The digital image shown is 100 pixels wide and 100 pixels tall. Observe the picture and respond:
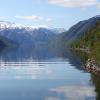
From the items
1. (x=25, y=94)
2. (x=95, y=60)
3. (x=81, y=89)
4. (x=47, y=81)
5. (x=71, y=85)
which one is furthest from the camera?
(x=95, y=60)

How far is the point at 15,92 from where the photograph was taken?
6412cm

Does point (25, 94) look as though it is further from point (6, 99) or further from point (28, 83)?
point (28, 83)

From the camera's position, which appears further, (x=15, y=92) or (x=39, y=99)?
(x=15, y=92)

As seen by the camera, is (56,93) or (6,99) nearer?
(6,99)

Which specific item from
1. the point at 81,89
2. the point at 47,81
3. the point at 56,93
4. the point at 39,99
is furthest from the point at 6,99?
the point at 47,81

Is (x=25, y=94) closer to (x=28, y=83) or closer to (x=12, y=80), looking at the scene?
(x=28, y=83)

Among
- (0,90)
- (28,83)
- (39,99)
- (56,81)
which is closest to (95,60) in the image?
(56,81)

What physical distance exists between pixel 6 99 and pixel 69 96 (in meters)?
9.34

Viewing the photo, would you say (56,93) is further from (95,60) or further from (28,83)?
(95,60)

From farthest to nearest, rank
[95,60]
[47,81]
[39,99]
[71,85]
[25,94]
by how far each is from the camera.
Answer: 1. [95,60]
2. [47,81]
3. [71,85]
4. [25,94]
5. [39,99]

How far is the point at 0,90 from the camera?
66625 millimetres

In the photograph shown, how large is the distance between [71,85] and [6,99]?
18.9 m

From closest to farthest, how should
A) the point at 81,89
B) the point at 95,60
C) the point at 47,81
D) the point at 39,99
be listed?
the point at 39,99
the point at 81,89
the point at 47,81
the point at 95,60

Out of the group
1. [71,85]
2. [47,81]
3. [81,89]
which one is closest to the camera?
[81,89]
